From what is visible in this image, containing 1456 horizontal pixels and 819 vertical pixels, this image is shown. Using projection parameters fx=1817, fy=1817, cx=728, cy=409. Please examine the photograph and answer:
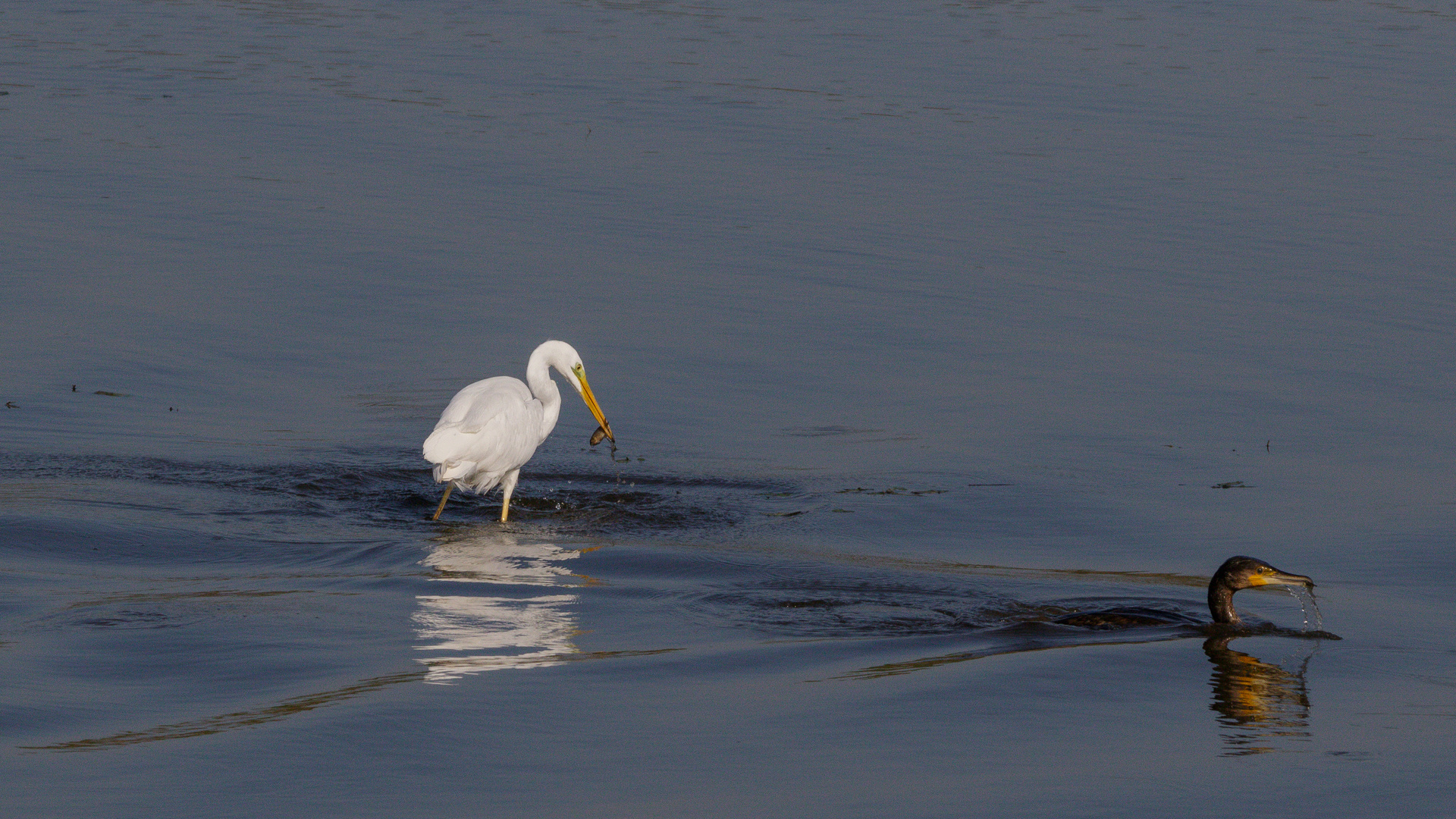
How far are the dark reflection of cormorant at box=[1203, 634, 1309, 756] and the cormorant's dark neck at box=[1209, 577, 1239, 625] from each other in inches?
5.8

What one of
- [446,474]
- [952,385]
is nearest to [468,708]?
[446,474]

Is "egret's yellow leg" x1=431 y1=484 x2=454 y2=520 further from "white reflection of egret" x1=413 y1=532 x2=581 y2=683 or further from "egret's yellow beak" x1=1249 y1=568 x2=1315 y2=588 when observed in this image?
"egret's yellow beak" x1=1249 y1=568 x2=1315 y2=588

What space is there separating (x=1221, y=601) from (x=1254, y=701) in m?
1.10

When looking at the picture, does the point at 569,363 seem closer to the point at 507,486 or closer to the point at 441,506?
the point at 507,486

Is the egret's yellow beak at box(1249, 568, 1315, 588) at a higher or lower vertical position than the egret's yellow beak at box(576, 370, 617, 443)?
lower

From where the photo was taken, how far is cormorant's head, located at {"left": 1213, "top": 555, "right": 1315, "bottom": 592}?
28.0 feet

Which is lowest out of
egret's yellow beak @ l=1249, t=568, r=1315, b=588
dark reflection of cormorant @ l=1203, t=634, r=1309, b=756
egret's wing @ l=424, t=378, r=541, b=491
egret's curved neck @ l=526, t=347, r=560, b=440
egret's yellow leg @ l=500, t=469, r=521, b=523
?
dark reflection of cormorant @ l=1203, t=634, r=1309, b=756

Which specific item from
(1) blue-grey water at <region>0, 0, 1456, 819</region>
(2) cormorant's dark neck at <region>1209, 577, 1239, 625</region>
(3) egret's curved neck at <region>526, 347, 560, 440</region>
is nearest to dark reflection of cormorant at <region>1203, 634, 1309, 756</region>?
(1) blue-grey water at <region>0, 0, 1456, 819</region>

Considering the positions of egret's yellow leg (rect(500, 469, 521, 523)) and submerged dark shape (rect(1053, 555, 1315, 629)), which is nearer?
submerged dark shape (rect(1053, 555, 1315, 629))

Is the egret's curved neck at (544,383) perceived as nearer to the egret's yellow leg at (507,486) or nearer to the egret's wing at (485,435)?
the egret's wing at (485,435)

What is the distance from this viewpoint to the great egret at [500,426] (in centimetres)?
1098

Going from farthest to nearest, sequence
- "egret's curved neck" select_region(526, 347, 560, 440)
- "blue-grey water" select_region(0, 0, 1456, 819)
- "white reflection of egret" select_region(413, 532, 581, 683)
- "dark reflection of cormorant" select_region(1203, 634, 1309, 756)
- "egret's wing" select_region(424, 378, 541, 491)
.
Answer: "egret's curved neck" select_region(526, 347, 560, 440)
"egret's wing" select_region(424, 378, 541, 491)
"white reflection of egret" select_region(413, 532, 581, 683)
"dark reflection of cormorant" select_region(1203, 634, 1309, 756)
"blue-grey water" select_region(0, 0, 1456, 819)

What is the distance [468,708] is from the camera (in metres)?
7.07

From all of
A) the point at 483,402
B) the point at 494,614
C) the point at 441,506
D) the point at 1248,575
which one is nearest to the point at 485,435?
the point at 483,402
